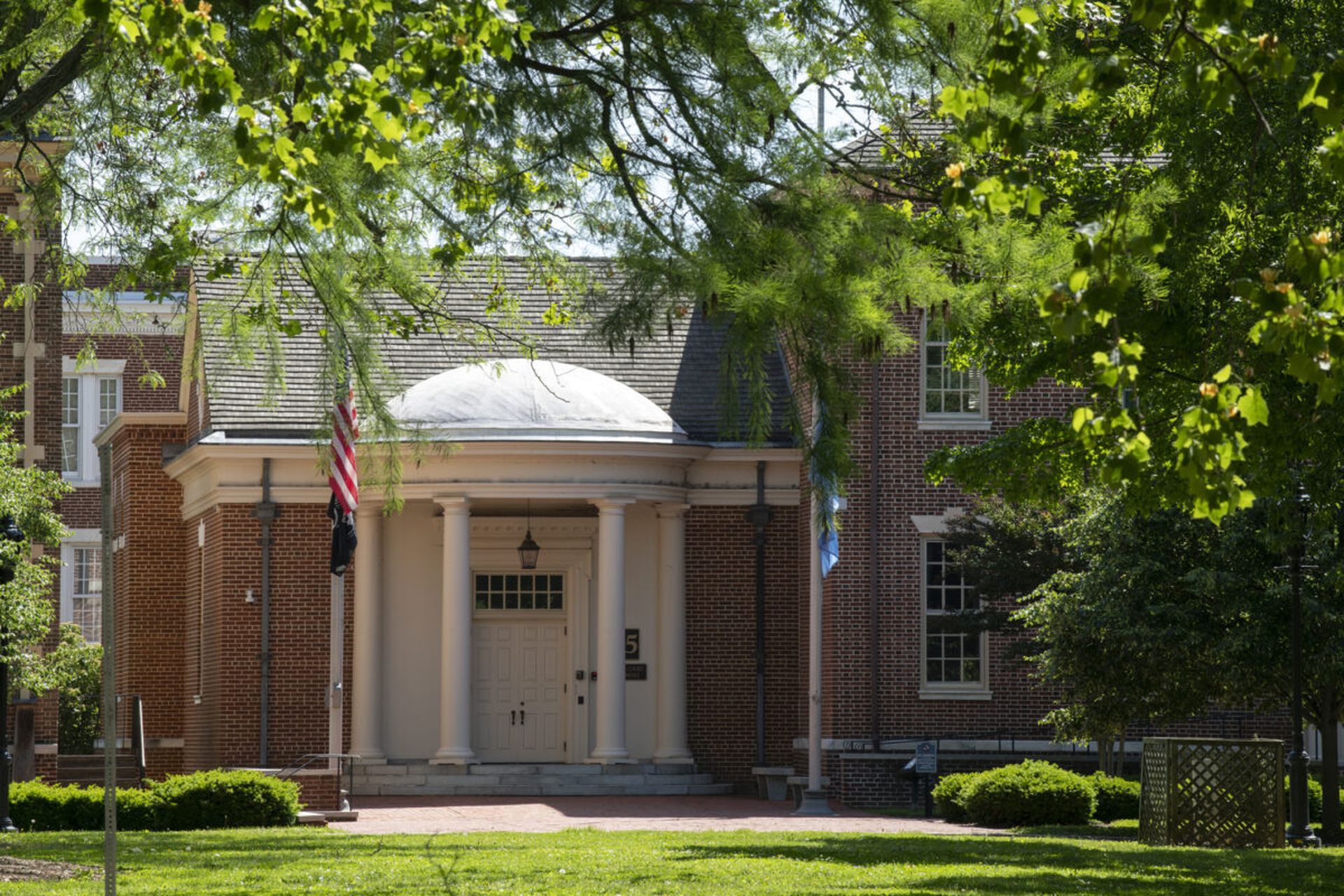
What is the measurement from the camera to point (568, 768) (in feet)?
84.8

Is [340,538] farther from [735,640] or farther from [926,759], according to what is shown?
[926,759]

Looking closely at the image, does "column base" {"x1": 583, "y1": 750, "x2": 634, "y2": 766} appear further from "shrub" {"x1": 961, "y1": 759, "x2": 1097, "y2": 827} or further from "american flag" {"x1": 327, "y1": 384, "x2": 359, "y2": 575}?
"shrub" {"x1": 961, "y1": 759, "x2": 1097, "y2": 827}

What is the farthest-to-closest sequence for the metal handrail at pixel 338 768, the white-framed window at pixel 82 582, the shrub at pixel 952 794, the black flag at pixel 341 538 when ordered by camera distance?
1. the white-framed window at pixel 82 582
2. the shrub at pixel 952 794
3. the metal handrail at pixel 338 768
4. the black flag at pixel 341 538

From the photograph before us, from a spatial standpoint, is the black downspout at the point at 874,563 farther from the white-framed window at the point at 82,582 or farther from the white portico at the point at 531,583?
the white-framed window at the point at 82,582

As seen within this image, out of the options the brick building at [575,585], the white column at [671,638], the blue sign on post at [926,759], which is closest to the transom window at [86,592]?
the brick building at [575,585]

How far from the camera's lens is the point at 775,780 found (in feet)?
87.2

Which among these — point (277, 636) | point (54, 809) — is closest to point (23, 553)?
point (54, 809)

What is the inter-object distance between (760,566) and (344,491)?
8.54m

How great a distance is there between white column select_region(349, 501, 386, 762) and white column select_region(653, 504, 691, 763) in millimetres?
4032

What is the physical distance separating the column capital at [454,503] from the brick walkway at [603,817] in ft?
13.0

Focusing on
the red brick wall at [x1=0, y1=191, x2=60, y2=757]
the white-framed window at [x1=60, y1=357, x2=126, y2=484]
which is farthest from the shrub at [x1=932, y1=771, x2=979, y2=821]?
the white-framed window at [x1=60, y1=357, x2=126, y2=484]

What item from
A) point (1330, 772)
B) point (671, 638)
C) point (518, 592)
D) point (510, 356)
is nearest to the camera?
point (1330, 772)

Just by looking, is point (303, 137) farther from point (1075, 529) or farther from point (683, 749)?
point (683, 749)

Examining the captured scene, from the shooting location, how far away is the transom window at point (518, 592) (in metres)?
27.8
